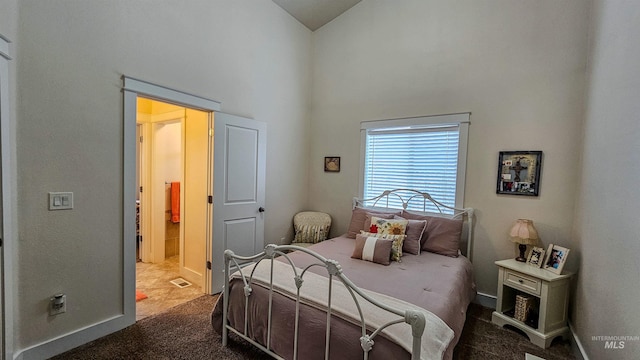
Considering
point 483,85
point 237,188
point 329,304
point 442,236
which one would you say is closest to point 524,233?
point 442,236

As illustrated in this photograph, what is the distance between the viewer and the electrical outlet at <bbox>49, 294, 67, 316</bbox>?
190 centimetres

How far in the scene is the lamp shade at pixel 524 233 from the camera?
2.41 m

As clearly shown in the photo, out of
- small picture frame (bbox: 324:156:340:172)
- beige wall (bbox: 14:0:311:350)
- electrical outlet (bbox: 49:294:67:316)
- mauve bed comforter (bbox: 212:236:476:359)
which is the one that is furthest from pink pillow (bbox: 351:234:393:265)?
electrical outlet (bbox: 49:294:67:316)

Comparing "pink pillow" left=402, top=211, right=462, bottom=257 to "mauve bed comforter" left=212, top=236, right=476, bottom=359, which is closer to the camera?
"mauve bed comforter" left=212, top=236, right=476, bottom=359

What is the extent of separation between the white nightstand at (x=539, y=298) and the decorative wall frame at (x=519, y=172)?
705 mm

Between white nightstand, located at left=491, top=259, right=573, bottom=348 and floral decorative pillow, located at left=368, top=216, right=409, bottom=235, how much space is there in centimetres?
91

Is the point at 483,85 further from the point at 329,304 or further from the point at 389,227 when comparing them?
the point at 329,304

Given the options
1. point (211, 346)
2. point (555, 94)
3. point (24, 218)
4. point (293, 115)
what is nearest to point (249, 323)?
point (211, 346)

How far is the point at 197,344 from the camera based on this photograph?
2.08 meters

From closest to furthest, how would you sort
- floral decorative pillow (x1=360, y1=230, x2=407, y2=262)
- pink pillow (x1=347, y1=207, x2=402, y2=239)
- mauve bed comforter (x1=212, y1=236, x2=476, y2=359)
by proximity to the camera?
mauve bed comforter (x1=212, y1=236, x2=476, y2=359), floral decorative pillow (x1=360, y1=230, x2=407, y2=262), pink pillow (x1=347, y1=207, x2=402, y2=239)

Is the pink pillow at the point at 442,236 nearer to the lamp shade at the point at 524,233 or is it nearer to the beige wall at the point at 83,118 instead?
the lamp shade at the point at 524,233

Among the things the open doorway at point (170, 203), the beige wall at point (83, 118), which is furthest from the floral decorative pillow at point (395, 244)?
the beige wall at point (83, 118)

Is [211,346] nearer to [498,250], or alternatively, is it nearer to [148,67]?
[148,67]

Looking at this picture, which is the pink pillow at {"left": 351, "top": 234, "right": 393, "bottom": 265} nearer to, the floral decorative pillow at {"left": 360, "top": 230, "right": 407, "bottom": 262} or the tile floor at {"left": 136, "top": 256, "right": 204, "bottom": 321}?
the floral decorative pillow at {"left": 360, "top": 230, "right": 407, "bottom": 262}
